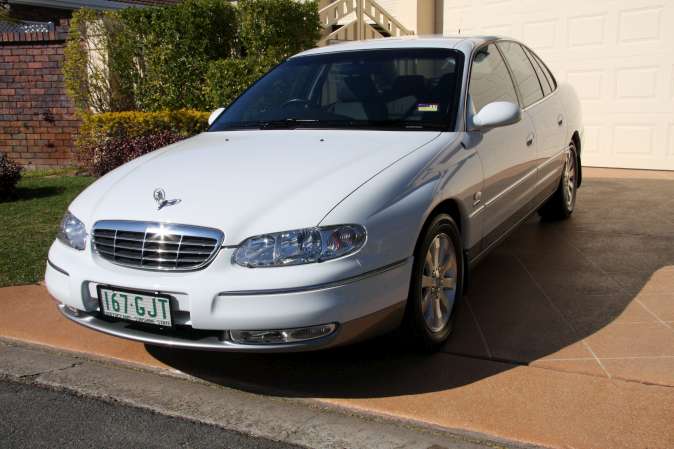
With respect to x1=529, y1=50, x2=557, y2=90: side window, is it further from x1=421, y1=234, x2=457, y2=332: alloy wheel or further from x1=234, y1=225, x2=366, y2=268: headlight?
x1=234, y1=225, x2=366, y2=268: headlight

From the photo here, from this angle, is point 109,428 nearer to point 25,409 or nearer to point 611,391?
point 25,409

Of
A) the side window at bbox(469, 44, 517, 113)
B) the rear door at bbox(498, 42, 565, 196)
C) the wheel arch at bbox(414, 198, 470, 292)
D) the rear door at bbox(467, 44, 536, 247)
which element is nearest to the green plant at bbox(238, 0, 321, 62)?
the rear door at bbox(498, 42, 565, 196)

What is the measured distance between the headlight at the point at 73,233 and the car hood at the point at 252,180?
50 mm

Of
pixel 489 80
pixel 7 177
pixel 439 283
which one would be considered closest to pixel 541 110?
pixel 489 80

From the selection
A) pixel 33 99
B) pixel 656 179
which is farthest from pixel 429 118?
pixel 33 99

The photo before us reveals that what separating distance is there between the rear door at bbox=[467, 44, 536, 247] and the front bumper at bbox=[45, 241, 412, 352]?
1.19m

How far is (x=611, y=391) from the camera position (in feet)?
11.2

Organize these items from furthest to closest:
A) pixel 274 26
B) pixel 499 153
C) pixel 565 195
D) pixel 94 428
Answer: pixel 274 26 → pixel 565 195 → pixel 499 153 → pixel 94 428

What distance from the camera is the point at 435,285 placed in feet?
12.8

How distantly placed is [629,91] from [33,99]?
28.9 feet

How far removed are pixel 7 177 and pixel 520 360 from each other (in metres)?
7.13

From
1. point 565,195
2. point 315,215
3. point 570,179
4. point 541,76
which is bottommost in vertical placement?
point 565,195

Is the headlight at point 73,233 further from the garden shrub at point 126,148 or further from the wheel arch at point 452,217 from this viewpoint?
the garden shrub at point 126,148

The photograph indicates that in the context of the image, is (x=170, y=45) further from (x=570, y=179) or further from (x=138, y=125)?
(x=570, y=179)
